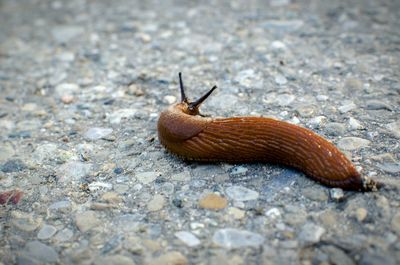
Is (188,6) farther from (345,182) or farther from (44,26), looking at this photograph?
(345,182)

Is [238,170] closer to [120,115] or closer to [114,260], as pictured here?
[114,260]

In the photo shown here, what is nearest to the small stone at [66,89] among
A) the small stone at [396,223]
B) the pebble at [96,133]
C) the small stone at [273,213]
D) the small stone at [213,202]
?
the pebble at [96,133]

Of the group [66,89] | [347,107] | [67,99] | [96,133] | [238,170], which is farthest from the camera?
[66,89]

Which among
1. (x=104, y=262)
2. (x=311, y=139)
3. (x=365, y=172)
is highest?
(x=311, y=139)

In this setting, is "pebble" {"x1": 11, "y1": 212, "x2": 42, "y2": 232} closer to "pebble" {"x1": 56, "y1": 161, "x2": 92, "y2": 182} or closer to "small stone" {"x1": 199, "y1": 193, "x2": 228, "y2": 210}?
"pebble" {"x1": 56, "y1": 161, "x2": 92, "y2": 182}

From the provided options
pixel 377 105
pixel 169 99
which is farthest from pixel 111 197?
pixel 377 105

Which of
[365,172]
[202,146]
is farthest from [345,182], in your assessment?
[202,146]
